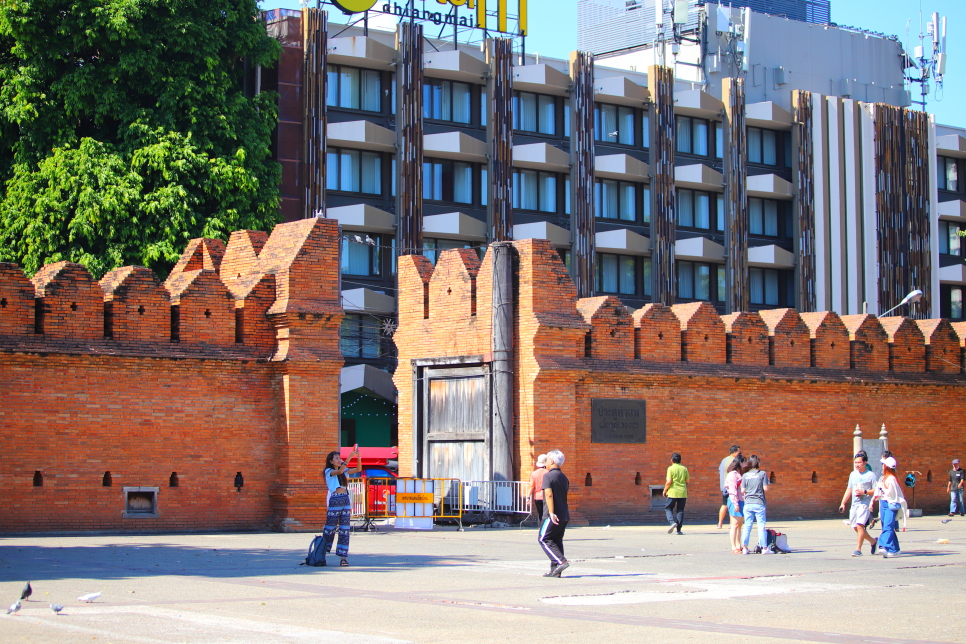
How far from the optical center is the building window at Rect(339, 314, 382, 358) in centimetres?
4678

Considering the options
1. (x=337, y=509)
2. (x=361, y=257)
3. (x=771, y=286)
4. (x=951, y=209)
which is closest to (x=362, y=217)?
(x=361, y=257)

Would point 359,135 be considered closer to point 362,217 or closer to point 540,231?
point 362,217

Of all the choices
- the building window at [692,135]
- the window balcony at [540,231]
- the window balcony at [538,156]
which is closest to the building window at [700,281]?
the building window at [692,135]

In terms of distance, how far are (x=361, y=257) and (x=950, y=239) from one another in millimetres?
32581

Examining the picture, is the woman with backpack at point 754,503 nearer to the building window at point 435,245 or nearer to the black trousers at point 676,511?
the black trousers at point 676,511

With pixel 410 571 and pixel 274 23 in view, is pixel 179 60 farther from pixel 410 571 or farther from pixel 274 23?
pixel 410 571

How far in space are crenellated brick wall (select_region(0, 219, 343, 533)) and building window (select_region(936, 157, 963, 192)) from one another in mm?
47787

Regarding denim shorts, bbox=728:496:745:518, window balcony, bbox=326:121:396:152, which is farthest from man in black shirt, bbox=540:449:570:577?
window balcony, bbox=326:121:396:152

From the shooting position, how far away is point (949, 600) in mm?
13062

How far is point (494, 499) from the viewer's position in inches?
997

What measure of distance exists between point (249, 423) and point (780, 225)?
39.9 meters

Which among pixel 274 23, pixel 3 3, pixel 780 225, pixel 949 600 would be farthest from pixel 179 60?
pixel 780 225

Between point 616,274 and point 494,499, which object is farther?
point 616,274

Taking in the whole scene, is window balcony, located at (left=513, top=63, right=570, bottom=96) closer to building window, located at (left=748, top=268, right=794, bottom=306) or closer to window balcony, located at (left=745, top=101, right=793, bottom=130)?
window balcony, located at (left=745, top=101, right=793, bottom=130)
